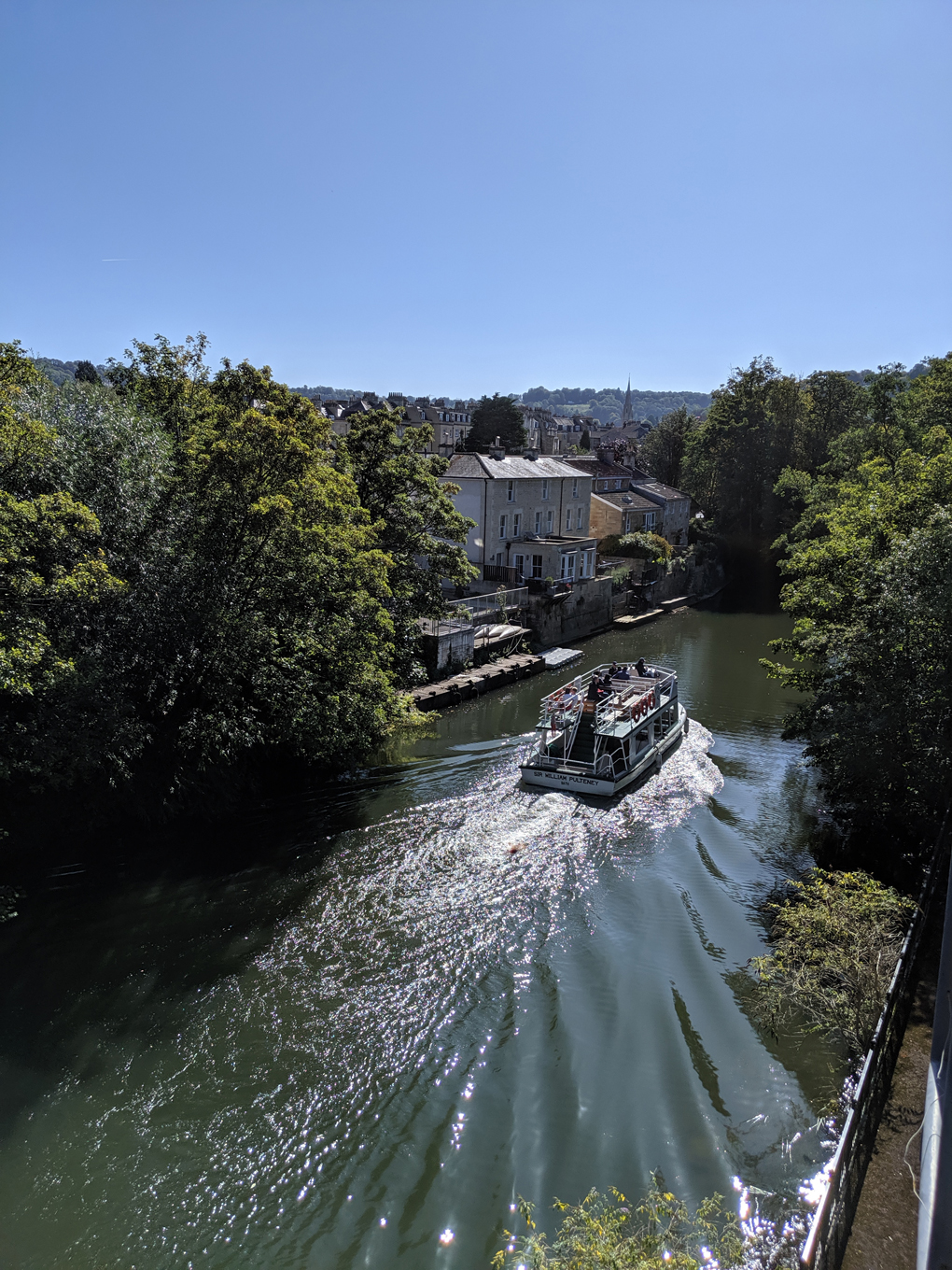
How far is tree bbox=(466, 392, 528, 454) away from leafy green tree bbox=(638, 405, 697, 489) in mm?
14846

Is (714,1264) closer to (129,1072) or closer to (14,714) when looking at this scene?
(129,1072)

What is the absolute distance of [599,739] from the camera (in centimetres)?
2272

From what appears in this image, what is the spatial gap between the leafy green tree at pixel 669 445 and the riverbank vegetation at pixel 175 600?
229ft

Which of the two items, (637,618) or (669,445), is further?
(669,445)

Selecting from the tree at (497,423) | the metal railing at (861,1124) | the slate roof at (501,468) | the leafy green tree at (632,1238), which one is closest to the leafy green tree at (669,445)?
the tree at (497,423)

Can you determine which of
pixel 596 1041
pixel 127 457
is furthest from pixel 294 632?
pixel 596 1041

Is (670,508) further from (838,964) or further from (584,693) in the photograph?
(838,964)

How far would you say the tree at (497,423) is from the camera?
8106 cm

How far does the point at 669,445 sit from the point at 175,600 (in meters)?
76.4

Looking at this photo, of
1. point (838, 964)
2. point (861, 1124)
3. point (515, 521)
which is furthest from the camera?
point (515, 521)

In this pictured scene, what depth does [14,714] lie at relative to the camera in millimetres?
14742

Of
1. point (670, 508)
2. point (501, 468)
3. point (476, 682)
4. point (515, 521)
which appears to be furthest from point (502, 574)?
point (670, 508)

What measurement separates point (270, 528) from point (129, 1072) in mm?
11138

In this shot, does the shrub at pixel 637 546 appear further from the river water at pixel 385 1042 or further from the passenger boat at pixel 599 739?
the river water at pixel 385 1042
